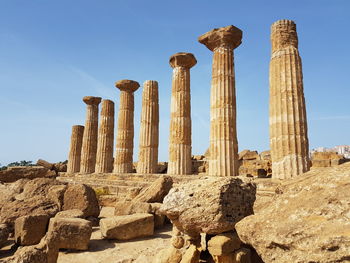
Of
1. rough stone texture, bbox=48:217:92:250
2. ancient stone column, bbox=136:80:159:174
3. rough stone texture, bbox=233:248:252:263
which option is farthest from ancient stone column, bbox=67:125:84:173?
rough stone texture, bbox=233:248:252:263

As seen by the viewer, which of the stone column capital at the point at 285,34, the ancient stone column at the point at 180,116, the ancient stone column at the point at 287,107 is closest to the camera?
the ancient stone column at the point at 287,107

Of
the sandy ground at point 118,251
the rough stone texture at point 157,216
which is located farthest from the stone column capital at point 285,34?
the sandy ground at point 118,251

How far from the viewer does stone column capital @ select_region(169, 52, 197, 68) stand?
14772mm

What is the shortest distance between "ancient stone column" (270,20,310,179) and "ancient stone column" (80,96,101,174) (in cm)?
1685

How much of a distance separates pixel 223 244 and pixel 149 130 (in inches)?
533

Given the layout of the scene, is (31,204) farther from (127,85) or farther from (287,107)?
(127,85)

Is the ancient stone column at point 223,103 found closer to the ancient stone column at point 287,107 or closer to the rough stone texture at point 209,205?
the ancient stone column at point 287,107

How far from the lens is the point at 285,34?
9.44 meters

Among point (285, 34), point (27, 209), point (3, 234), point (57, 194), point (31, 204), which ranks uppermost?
→ point (285, 34)

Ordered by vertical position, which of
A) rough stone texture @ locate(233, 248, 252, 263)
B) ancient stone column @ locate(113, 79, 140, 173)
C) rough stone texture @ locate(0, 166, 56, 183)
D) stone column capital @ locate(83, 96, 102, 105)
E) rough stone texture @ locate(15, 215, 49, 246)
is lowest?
rough stone texture @ locate(15, 215, 49, 246)

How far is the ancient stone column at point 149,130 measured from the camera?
16.4 m

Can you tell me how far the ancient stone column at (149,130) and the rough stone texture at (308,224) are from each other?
13.5 metres

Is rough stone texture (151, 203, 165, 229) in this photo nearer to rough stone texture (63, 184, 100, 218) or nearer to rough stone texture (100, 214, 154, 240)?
rough stone texture (100, 214, 154, 240)

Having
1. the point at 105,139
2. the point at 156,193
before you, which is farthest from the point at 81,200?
the point at 105,139
